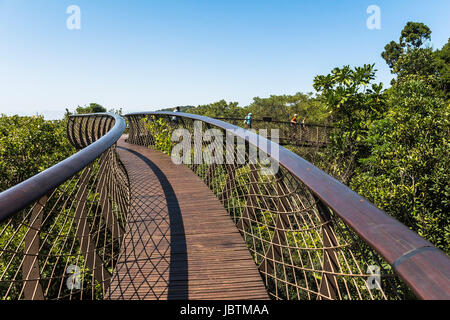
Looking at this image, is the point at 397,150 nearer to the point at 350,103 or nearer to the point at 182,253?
the point at 350,103

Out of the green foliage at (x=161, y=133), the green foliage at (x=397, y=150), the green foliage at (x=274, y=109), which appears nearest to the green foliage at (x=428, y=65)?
the green foliage at (x=274, y=109)

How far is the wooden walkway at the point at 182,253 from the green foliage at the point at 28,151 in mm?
6989

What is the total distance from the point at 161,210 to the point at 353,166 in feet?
32.3

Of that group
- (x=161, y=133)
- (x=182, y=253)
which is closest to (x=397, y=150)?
(x=161, y=133)

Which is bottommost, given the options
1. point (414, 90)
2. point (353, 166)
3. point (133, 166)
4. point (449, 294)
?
point (353, 166)

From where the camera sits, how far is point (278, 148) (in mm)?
1615

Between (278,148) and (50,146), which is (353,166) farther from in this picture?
(50,146)

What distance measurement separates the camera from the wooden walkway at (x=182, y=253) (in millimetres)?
2008

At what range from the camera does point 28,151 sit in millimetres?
9227

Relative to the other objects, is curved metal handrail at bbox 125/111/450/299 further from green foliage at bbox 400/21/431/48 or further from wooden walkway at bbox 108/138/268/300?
green foliage at bbox 400/21/431/48

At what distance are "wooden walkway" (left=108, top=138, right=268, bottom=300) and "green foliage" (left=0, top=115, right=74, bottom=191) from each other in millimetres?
6989

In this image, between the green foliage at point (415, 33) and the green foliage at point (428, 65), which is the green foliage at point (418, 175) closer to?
the green foliage at point (428, 65)

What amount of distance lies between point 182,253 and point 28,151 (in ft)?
31.2
